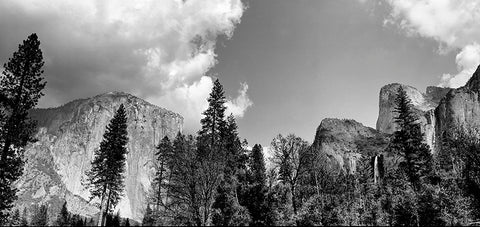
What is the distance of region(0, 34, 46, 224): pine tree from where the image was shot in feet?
73.5

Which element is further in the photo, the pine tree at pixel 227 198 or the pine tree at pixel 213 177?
the pine tree at pixel 227 198

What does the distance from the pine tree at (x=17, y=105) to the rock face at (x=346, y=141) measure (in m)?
133

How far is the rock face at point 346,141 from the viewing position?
158 meters

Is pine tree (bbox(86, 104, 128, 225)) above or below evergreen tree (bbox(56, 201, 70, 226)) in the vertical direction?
above

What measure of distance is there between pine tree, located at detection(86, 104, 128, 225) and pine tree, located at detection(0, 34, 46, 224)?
10634 millimetres

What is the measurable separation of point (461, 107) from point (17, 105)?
124 metres

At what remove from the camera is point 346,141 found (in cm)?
17475

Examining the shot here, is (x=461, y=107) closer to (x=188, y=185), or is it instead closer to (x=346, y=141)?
(x=346, y=141)

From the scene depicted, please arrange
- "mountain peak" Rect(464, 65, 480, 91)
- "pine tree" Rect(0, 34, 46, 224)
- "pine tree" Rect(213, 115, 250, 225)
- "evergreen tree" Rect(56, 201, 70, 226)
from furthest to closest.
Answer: "mountain peak" Rect(464, 65, 480, 91)
"evergreen tree" Rect(56, 201, 70, 226)
"pine tree" Rect(213, 115, 250, 225)
"pine tree" Rect(0, 34, 46, 224)

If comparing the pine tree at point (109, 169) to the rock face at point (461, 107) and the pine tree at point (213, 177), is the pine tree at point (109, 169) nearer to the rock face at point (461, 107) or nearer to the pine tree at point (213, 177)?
the pine tree at point (213, 177)

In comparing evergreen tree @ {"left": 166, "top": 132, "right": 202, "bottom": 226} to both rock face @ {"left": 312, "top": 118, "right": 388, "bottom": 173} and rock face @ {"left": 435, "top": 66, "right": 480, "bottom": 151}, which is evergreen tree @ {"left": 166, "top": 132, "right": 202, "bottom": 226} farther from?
rock face @ {"left": 312, "top": 118, "right": 388, "bottom": 173}

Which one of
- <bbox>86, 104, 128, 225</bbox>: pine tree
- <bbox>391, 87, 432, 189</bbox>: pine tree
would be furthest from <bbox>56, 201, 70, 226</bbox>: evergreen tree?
<bbox>391, 87, 432, 189</bbox>: pine tree

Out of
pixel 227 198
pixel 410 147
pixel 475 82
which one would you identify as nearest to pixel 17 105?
pixel 227 198

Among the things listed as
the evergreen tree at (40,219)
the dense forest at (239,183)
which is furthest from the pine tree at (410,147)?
the evergreen tree at (40,219)
